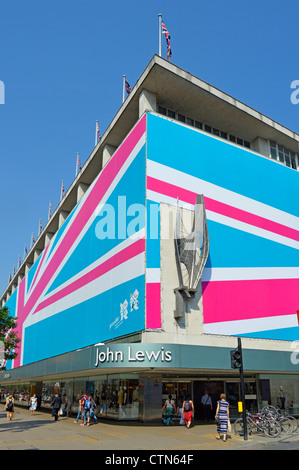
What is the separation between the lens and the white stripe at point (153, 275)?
2255 centimetres

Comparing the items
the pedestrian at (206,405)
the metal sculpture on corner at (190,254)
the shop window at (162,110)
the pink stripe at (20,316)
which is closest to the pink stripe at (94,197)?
the shop window at (162,110)

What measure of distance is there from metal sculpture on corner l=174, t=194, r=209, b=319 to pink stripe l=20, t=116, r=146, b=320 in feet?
20.8

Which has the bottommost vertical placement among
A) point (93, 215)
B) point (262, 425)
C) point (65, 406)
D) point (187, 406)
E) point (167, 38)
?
point (65, 406)

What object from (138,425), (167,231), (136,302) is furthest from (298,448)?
(167,231)

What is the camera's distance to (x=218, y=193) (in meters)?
28.0

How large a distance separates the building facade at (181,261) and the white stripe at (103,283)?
140 millimetres

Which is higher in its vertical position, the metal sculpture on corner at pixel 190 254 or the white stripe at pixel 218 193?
the white stripe at pixel 218 193

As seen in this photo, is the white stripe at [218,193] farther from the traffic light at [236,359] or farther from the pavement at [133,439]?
the pavement at [133,439]

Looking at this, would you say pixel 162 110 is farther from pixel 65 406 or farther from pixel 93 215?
pixel 65 406

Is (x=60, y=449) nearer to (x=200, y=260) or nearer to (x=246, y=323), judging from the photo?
(x=200, y=260)

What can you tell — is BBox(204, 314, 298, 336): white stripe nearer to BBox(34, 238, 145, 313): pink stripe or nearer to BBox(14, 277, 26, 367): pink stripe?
BBox(34, 238, 145, 313): pink stripe

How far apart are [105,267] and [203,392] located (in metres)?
10.5

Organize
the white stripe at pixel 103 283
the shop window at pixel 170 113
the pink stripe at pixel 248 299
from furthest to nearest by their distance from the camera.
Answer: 1. the shop window at pixel 170 113
2. the pink stripe at pixel 248 299
3. the white stripe at pixel 103 283

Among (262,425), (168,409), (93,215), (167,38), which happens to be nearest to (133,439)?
(262,425)
